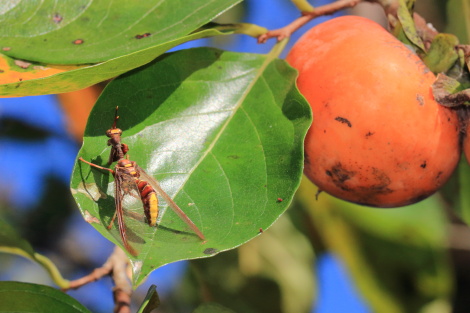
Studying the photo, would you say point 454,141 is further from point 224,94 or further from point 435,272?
point 435,272

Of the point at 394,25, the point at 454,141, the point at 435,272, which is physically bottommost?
the point at 435,272

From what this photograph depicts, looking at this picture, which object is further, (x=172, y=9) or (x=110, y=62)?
(x=172, y=9)

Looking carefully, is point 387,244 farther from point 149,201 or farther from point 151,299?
→ point 149,201

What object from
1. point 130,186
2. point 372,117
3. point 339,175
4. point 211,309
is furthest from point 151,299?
point 372,117

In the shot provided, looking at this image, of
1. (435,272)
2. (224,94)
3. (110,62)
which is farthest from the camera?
(435,272)

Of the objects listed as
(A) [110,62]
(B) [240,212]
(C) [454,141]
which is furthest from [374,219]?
(A) [110,62]

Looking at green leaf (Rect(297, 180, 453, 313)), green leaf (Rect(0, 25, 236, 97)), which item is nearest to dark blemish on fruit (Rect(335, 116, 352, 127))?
green leaf (Rect(0, 25, 236, 97))
